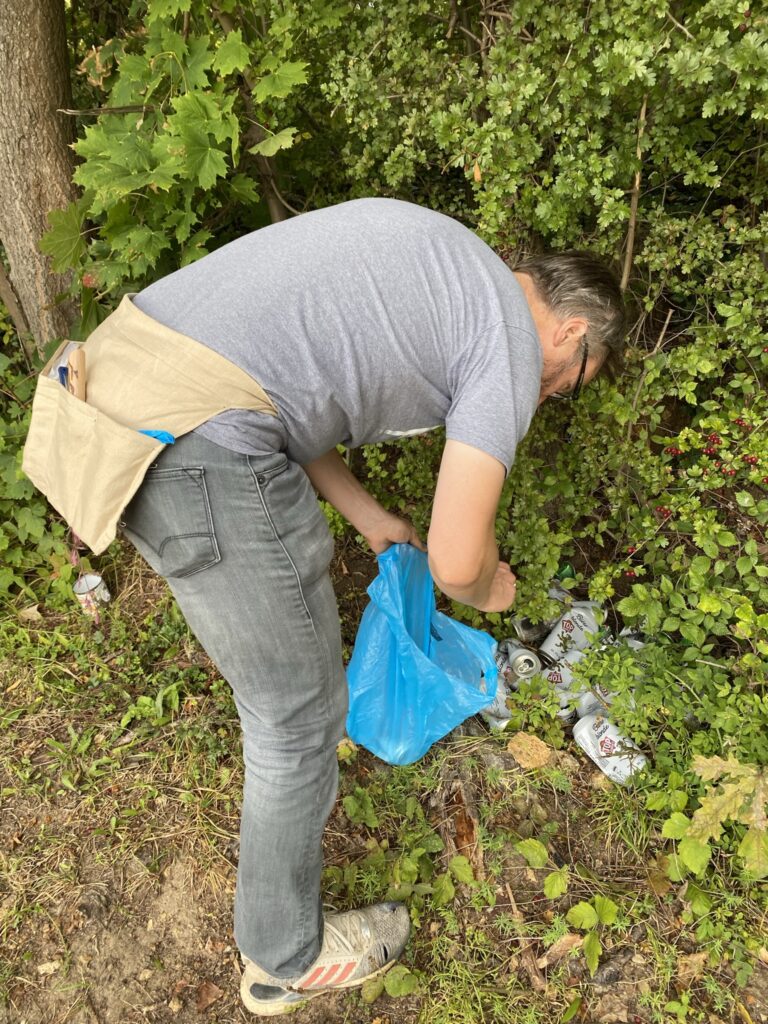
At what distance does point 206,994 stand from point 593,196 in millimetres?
2381

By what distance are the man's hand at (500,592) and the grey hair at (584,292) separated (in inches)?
24.1

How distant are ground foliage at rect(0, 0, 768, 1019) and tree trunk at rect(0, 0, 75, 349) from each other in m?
0.16

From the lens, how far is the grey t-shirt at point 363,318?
1.31 metres

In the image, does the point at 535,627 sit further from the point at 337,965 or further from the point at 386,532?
the point at 337,965

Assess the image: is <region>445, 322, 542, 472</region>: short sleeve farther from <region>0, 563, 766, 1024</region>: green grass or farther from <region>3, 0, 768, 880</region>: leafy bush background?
<region>0, 563, 766, 1024</region>: green grass

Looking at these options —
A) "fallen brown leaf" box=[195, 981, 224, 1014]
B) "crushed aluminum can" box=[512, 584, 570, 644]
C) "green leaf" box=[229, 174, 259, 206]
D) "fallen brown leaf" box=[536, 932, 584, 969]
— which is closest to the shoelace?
"fallen brown leaf" box=[195, 981, 224, 1014]

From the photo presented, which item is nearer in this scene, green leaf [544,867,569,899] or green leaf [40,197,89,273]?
green leaf [544,867,569,899]

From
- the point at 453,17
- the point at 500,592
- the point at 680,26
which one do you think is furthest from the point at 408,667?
the point at 453,17

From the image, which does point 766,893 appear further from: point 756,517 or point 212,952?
point 212,952

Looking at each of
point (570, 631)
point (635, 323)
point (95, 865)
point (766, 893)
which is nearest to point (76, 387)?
point (95, 865)

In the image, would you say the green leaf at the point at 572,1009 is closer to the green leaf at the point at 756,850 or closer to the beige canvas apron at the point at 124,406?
the green leaf at the point at 756,850

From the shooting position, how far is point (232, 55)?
1.87 metres

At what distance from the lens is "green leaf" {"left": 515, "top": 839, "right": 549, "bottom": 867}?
2.01 metres

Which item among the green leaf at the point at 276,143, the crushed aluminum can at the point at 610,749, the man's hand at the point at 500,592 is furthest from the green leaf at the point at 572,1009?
the green leaf at the point at 276,143
